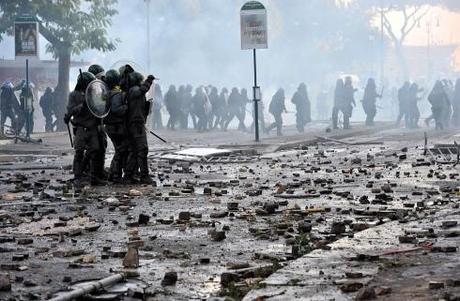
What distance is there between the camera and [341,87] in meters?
43.7

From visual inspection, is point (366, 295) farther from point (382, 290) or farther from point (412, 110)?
point (412, 110)

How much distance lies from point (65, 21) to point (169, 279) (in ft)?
107

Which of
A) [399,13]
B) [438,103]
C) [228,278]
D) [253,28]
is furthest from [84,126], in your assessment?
[399,13]

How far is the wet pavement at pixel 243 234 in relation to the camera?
24.5ft

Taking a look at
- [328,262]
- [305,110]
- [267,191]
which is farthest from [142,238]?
[305,110]

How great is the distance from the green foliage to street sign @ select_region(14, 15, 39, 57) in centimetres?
985

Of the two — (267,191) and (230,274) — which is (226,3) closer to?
(267,191)

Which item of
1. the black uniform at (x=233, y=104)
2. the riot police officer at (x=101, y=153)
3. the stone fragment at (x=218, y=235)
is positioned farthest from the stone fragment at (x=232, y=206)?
the black uniform at (x=233, y=104)

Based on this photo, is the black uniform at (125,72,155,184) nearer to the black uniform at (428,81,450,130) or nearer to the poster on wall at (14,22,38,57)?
the poster on wall at (14,22,38,57)

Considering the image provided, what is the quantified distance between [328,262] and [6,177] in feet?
37.1

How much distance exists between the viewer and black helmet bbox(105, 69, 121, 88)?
1644cm

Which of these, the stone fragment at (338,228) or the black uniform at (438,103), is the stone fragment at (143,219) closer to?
the stone fragment at (338,228)

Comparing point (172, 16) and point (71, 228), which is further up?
point (172, 16)

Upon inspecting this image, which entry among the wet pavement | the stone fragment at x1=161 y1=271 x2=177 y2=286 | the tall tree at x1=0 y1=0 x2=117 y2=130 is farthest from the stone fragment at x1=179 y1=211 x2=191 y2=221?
the tall tree at x1=0 y1=0 x2=117 y2=130
